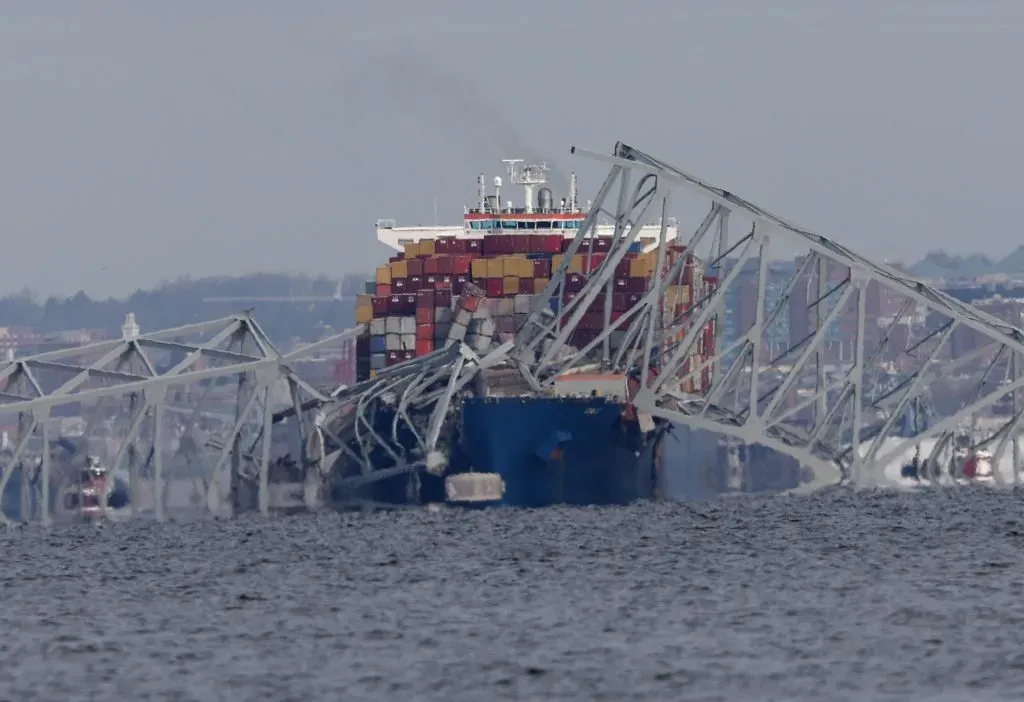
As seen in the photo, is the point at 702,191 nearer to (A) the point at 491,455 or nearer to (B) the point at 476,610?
(A) the point at 491,455

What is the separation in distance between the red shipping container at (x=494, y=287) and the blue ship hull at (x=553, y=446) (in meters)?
13.3

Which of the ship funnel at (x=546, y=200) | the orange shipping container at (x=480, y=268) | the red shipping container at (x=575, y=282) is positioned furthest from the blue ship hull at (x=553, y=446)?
the ship funnel at (x=546, y=200)

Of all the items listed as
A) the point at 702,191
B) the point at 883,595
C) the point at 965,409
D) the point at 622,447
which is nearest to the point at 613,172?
the point at 702,191

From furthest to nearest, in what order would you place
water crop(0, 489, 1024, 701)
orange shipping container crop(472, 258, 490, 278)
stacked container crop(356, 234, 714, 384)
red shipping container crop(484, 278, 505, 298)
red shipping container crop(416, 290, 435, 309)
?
orange shipping container crop(472, 258, 490, 278) → red shipping container crop(484, 278, 505, 298) → red shipping container crop(416, 290, 435, 309) → stacked container crop(356, 234, 714, 384) → water crop(0, 489, 1024, 701)

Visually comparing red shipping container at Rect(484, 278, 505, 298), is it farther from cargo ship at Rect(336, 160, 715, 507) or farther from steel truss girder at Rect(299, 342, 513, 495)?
steel truss girder at Rect(299, 342, 513, 495)

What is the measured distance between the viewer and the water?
2136 inches

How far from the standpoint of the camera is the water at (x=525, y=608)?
54.2 metres

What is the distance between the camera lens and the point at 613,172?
97.1 meters

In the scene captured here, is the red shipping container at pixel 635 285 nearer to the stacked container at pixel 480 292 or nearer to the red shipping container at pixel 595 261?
the stacked container at pixel 480 292

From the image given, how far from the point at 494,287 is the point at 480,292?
4.79 metres

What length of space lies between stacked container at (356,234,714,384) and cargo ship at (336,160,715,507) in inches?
2.5

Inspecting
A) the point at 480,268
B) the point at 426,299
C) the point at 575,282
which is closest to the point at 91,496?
the point at 426,299

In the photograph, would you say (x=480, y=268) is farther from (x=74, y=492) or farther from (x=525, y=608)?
(x=525, y=608)

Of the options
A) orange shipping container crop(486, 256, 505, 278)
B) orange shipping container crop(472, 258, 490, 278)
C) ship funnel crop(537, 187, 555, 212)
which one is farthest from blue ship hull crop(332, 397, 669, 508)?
ship funnel crop(537, 187, 555, 212)
